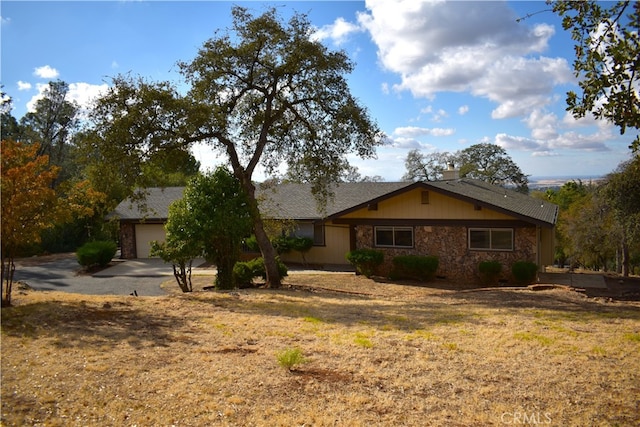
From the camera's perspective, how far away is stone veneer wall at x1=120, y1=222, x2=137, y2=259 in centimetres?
2645

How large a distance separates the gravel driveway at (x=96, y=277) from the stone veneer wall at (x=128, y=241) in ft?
4.53

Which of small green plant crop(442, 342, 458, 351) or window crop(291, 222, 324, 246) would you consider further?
window crop(291, 222, 324, 246)

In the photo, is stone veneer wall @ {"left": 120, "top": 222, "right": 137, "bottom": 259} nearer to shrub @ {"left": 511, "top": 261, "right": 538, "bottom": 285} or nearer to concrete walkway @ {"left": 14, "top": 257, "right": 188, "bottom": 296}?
concrete walkway @ {"left": 14, "top": 257, "right": 188, "bottom": 296}

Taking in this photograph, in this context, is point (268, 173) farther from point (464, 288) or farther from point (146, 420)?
point (146, 420)

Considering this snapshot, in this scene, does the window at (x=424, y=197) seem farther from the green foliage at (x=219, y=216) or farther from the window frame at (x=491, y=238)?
the green foliage at (x=219, y=216)

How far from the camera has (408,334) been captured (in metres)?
7.71

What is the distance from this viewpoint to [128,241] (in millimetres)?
26531

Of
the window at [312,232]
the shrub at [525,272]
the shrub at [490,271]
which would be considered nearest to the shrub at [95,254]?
the window at [312,232]

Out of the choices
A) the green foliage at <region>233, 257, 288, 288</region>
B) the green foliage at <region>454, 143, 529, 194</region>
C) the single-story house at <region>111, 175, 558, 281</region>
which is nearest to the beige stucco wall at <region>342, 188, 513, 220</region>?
the single-story house at <region>111, 175, 558, 281</region>

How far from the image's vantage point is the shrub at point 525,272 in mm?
16328

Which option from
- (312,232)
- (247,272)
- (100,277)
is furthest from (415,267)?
(100,277)

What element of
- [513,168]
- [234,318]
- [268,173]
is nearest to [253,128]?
[268,173]

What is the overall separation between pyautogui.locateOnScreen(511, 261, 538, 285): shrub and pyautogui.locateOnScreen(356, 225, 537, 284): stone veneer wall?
2.33 ft

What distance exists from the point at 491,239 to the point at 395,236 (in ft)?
12.9
